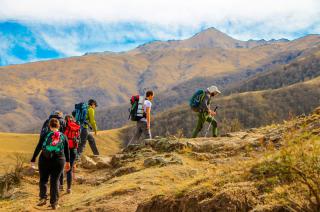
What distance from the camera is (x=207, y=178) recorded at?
781cm

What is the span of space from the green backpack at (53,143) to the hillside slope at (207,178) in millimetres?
1419

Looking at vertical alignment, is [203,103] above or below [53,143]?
above

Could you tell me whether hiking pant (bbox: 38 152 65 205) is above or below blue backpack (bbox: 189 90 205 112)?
below

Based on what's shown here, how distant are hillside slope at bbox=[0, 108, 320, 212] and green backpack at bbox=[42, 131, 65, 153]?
4.66ft

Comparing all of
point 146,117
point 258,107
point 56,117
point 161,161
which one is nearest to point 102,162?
point 146,117

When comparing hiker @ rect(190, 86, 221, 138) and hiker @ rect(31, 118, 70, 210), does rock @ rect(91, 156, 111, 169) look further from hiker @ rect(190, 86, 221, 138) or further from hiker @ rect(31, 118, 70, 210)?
hiker @ rect(31, 118, 70, 210)

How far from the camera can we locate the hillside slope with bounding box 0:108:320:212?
6.04 m

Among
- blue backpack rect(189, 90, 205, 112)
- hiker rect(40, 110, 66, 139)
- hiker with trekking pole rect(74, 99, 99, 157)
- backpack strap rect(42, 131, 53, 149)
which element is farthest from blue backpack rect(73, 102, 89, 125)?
backpack strap rect(42, 131, 53, 149)

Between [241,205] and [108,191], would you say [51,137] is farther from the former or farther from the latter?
[241,205]

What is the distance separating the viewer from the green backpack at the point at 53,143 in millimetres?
10281

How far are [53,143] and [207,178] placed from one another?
13.7 feet

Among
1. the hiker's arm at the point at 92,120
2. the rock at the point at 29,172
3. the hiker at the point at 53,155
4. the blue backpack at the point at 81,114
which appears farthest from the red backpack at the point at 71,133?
the rock at the point at 29,172

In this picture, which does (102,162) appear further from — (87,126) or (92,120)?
(92,120)

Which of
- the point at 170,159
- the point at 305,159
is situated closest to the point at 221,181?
the point at 305,159
